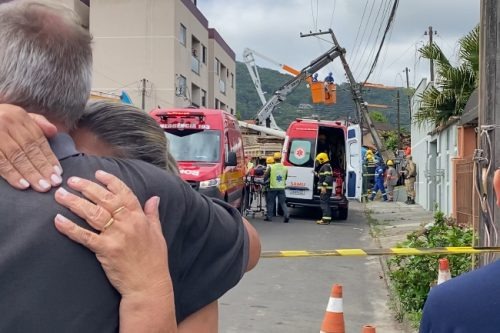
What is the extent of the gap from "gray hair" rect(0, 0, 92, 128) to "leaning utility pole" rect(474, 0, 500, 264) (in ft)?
13.8

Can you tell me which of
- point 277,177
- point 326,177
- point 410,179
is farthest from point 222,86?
point 326,177

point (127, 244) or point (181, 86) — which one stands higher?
point (181, 86)

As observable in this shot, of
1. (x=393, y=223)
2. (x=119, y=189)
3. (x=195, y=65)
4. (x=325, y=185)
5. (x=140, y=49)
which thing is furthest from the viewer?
(x=195, y=65)

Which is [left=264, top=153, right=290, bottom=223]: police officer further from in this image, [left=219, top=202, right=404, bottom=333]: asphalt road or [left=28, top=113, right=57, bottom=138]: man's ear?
[left=28, top=113, right=57, bottom=138]: man's ear

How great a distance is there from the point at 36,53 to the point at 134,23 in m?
35.8

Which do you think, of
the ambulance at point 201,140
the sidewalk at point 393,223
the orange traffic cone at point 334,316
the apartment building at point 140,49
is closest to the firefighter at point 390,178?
the sidewalk at point 393,223

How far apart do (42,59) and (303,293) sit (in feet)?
23.7

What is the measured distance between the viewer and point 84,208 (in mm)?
1496

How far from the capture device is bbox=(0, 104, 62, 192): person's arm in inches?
58.4

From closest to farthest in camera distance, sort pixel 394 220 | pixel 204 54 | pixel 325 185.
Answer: pixel 325 185 < pixel 394 220 < pixel 204 54

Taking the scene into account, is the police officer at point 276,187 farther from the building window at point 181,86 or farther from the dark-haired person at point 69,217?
the building window at point 181,86

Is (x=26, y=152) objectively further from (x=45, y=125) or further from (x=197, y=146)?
(x=197, y=146)

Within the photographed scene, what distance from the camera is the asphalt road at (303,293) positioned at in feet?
22.9

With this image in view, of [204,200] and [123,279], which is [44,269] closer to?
[123,279]
